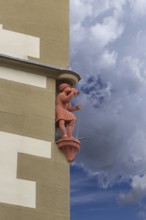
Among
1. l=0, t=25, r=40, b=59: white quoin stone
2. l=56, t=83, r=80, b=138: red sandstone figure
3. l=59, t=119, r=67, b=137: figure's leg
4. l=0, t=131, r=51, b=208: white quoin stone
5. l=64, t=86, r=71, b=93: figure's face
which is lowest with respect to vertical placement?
l=0, t=131, r=51, b=208: white quoin stone

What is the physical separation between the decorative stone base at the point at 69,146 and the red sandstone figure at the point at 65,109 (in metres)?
0.11

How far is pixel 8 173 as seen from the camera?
8250 millimetres

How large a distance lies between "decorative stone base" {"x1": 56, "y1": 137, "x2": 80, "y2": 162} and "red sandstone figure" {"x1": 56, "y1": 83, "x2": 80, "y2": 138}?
0.11m

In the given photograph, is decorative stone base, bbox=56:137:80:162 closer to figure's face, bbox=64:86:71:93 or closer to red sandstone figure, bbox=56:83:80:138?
red sandstone figure, bbox=56:83:80:138

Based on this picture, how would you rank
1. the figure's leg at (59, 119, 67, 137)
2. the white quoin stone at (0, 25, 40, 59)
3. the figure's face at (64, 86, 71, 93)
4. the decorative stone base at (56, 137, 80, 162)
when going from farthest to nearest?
the white quoin stone at (0, 25, 40, 59) → the figure's face at (64, 86, 71, 93) → the figure's leg at (59, 119, 67, 137) → the decorative stone base at (56, 137, 80, 162)

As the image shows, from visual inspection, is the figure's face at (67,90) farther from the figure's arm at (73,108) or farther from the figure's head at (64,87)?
the figure's arm at (73,108)

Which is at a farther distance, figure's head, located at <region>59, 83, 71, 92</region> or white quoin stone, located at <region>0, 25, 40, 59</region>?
white quoin stone, located at <region>0, 25, 40, 59</region>

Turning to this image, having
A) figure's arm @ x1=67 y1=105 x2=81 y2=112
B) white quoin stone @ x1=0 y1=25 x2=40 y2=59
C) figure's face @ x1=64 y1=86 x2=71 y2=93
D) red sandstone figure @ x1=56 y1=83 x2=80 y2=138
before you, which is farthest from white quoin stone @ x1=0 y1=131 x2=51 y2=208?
white quoin stone @ x1=0 y1=25 x2=40 y2=59

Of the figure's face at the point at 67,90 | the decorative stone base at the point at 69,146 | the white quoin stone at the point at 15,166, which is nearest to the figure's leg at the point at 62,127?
the decorative stone base at the point at 69,146

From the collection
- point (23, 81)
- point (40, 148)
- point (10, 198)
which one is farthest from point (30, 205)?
point (23, 81)

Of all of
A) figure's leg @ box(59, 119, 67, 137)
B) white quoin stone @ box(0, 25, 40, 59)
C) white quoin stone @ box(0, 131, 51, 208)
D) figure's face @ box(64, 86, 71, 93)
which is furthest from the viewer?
white quoin stone @ box(0, 25, 40, 59)

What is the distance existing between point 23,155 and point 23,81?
3.87 ft

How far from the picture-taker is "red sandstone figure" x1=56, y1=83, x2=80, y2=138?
8820 millimetres

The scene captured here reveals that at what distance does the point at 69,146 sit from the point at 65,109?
2.10ft
